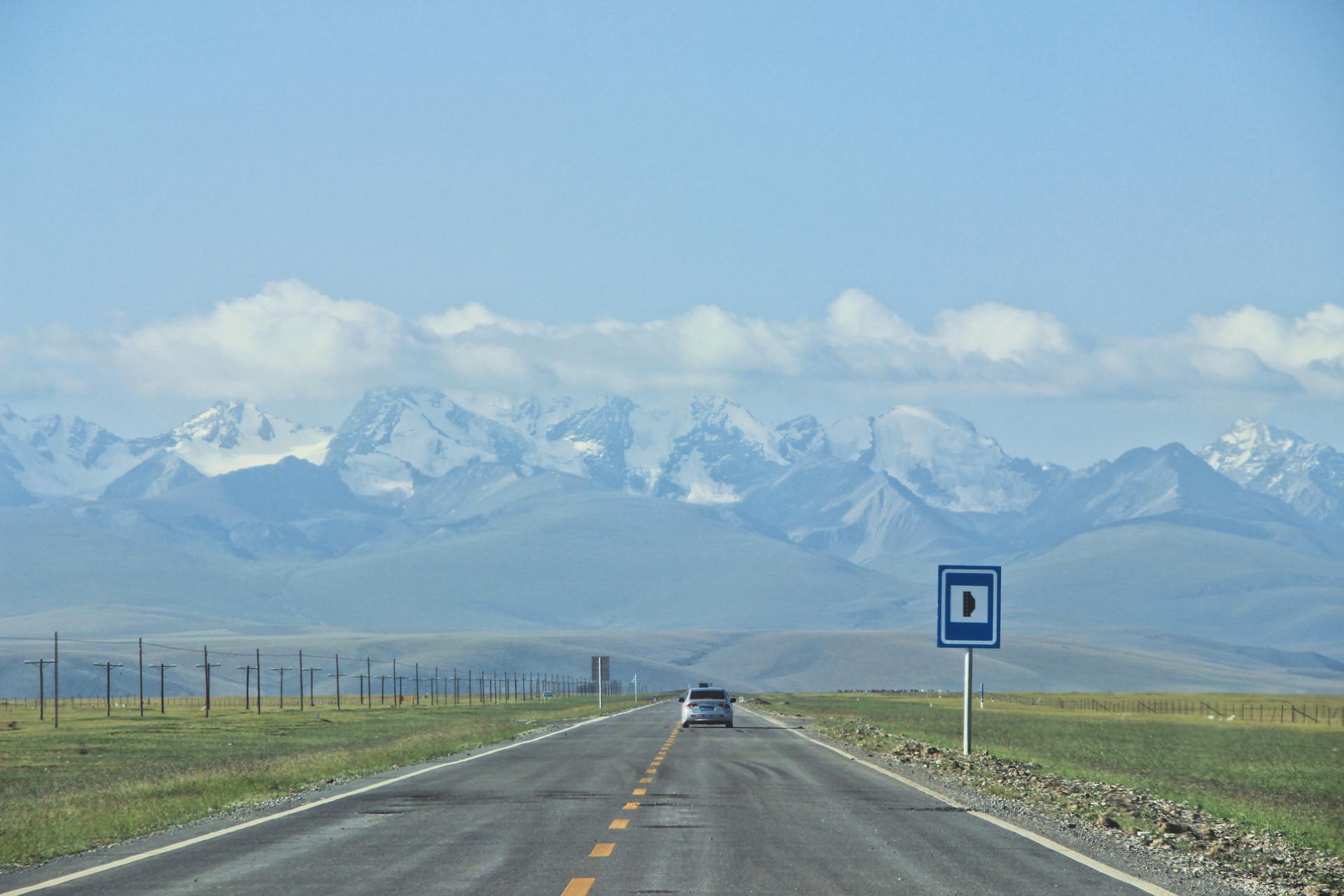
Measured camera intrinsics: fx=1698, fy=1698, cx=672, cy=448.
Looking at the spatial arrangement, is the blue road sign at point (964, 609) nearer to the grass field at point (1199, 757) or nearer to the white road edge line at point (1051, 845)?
the grass field at point (1199, 757)

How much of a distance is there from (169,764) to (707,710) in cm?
2095

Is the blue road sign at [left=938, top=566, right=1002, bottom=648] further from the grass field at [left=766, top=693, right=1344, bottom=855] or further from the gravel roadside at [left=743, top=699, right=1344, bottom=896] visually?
the grass field at [left=766, top=693, right=1344, bottom=855]

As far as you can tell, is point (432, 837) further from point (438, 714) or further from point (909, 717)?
point (438, 714)

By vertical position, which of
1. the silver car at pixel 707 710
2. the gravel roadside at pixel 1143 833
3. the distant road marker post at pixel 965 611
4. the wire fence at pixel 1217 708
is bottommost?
the wire fence at pixel 1217 708

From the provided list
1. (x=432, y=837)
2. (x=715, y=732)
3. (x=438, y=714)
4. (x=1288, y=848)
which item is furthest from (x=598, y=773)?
(x=438, y=714)

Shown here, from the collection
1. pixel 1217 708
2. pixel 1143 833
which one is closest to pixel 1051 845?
pixel 1143 833

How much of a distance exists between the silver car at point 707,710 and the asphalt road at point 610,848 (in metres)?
29.8

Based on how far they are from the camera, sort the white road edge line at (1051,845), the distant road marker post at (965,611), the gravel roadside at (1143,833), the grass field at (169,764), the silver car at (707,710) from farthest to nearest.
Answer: the silver car at (707,710) < the distant road marker post at (965,611) < the grass field at (169,764) < the gravel roadside at (1143,833) < the white road edge line at (1051,845)

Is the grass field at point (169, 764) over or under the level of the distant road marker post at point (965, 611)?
under

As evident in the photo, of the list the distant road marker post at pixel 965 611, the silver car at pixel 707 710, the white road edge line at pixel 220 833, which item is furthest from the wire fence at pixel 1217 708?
the white road edge line at pixel 220 833

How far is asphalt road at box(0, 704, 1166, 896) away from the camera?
15047 millimetres

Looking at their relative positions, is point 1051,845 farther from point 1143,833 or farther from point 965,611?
point 965,611

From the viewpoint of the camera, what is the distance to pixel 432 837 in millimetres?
18922

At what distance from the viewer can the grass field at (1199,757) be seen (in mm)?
27016
